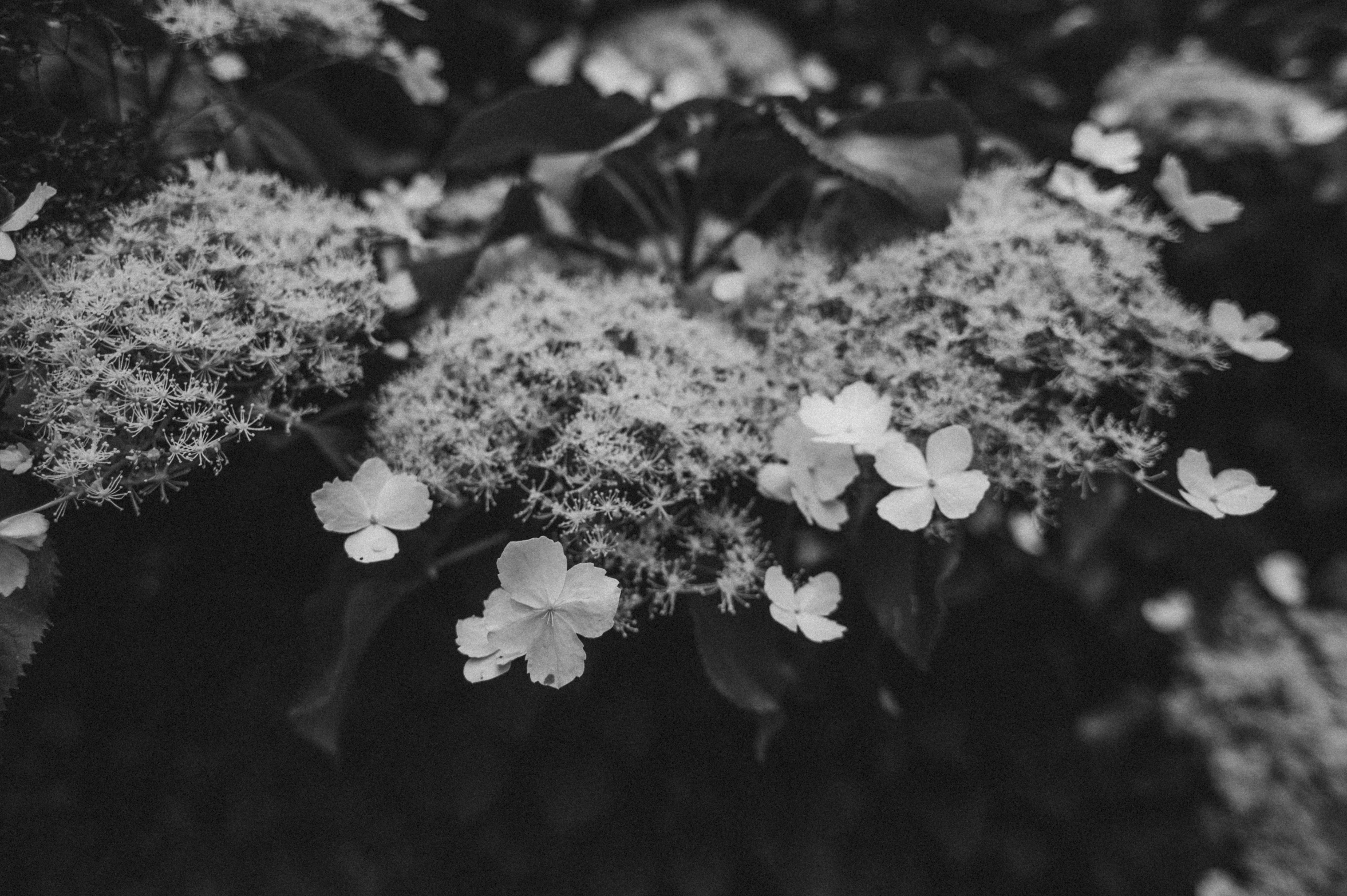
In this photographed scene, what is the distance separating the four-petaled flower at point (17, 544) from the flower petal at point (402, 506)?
29 centimetres

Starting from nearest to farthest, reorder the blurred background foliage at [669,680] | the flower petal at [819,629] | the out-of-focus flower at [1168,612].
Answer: the flower petal at [819,629] < the blurred background foliage at [669,680] < the out-of-focus flower at [1168,612]

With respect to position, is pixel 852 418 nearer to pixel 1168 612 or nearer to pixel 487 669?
pixel 487 669

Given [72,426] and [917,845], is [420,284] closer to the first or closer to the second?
[72,426]

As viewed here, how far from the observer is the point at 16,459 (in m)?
0.77

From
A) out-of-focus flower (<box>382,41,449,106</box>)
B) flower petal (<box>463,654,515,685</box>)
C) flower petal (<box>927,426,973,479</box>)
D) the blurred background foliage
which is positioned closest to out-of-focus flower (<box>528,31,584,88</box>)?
the blurred background foliage

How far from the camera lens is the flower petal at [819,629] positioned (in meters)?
0.82

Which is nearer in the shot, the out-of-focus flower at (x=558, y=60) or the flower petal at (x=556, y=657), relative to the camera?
the flower petal at (x=556, y=657)

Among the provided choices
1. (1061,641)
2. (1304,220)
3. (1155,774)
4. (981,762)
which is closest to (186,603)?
(981,762)

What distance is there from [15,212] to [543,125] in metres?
0.65

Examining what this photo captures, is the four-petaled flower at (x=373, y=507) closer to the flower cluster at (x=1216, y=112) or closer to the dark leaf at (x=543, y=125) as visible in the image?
the dark leaf at (x=543, y=125)

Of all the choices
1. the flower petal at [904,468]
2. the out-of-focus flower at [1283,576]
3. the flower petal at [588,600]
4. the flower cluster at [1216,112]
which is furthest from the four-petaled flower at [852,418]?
the out-of-focus flower at [1283,576]

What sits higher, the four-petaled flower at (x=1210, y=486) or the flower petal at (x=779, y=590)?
the four-petaled flower at (x=1210, y=486)

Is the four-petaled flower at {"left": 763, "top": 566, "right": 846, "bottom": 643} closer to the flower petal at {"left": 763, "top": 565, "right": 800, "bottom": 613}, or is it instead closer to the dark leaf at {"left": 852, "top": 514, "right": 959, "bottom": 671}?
the flower petal at {"left": 763, "top": 565, "right": 800, "bottom": 613}

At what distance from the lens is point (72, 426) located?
2.52 ft
